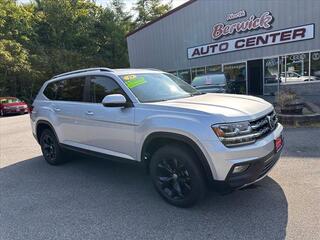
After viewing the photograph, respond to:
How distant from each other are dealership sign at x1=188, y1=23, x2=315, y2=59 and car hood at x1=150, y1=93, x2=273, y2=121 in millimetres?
12966

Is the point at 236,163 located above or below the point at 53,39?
below

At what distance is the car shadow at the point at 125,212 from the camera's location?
3.52 metres

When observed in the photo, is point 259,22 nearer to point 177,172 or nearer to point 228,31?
point 228,31

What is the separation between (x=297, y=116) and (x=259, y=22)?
9.84 meters

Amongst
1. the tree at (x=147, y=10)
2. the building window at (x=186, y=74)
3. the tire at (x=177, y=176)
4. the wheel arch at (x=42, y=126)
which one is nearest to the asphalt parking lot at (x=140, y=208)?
the tire at (x=177, y=176)

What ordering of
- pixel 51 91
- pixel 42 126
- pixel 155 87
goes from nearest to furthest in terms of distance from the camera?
pixel 155 87, pixel 51 91, pixel 42 126

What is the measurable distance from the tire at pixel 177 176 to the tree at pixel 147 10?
43782 millimetres

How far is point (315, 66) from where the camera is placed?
15297 mm

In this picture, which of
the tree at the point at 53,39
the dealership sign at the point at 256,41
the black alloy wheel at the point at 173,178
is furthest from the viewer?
the tree at the point at 53,39

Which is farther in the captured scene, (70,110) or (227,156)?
(70,110)

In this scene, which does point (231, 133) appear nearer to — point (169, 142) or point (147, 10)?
point (169, 142)

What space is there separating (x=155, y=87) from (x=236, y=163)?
6.25ft

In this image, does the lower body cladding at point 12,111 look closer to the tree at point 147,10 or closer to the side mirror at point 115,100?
the side mirror at point 115,100

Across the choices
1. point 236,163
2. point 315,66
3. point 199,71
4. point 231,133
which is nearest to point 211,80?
point 315,66
